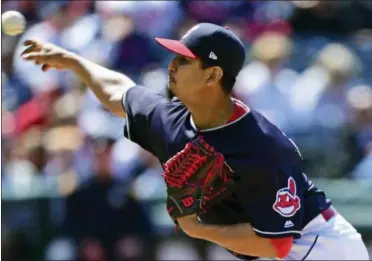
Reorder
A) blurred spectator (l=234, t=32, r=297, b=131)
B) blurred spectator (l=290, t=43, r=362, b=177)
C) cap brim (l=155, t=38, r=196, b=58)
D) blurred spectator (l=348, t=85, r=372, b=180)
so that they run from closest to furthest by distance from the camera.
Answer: cap brim (l=155, t=38, r=196, b=58) < blurred spectator (l=348, t=85, r=372, b=180) < blurred spectator (l=290, t=43, r=362, b=177) < blurred spectator (l=234, t=32, r=297, b=131)

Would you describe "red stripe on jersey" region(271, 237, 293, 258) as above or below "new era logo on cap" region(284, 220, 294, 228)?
below

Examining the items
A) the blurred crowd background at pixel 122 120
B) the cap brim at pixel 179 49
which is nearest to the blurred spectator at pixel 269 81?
the blurred crowd background at pixel 122 120

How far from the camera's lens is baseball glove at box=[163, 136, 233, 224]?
13.4 ft

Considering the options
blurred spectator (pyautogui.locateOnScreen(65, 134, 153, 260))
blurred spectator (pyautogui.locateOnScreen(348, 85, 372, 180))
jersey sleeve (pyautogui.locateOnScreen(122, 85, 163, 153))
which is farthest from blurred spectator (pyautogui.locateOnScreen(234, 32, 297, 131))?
jersey sleeve (pyautogui.locateOnScreen(122, 85, 163, 153))

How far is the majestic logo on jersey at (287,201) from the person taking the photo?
13.4 ft

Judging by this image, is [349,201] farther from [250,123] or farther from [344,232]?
[250,123]

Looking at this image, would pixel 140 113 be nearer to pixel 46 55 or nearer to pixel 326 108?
pixel 46 55

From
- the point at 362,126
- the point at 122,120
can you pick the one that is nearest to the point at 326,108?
the point at 362,126

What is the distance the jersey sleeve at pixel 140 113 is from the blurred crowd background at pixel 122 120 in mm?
2532

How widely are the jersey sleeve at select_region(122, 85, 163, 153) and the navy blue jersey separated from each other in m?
0.12

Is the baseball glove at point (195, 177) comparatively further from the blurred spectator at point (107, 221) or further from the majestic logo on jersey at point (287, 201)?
the blurred spectator at point (107, 221)

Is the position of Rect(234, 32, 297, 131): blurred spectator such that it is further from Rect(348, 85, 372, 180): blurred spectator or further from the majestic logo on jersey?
the majestic logo on jersey

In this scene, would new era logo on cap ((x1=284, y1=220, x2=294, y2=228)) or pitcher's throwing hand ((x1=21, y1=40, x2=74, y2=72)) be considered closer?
new era logo on cap ((x1=284, y1=220, x2=294, y2=228))

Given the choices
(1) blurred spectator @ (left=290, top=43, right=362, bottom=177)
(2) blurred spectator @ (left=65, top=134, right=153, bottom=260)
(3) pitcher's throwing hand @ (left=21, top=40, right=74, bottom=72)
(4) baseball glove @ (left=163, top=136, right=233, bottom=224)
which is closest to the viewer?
(4) baseball glove @ (left=163, top=136, right=233, bottom=224)
